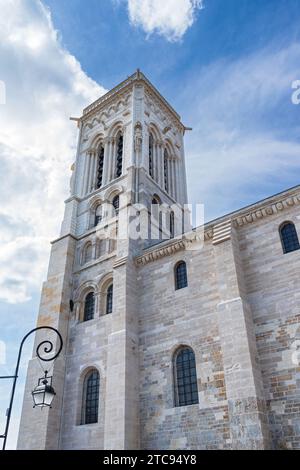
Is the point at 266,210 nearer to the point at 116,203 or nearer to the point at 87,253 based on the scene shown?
the point at 116,203

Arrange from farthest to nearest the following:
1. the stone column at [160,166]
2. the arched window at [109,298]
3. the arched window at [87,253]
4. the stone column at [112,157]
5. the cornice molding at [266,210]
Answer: the stone column at [160,166] < the stone column at [112,157] < the arched window at [87,253] < the arched window at [109,298] < the cornice molding at [266,210]

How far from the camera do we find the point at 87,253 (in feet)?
71.4

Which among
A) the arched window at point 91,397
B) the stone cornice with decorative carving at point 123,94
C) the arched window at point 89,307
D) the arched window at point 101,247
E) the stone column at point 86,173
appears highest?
the stone cornice with decorative carving at point 123,94

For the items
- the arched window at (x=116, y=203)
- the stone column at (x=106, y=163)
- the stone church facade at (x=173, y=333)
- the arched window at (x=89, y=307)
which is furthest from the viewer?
the stone column at (x=106, y=163)

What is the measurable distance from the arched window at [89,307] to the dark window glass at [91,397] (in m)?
2.90

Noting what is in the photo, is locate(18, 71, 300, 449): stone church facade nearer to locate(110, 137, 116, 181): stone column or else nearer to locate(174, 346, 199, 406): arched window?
locate(174, 346, 199, 406): arched window

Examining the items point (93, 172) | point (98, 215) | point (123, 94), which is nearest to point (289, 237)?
point (98, 215)

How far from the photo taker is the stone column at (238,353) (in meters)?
11.2

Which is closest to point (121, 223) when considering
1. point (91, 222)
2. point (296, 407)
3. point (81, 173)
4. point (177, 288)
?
point (91, 222)

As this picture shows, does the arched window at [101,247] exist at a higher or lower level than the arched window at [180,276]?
higher

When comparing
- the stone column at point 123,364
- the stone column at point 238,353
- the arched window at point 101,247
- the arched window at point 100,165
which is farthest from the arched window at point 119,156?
the stone column at point 238,353

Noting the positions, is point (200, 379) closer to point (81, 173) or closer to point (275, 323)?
point (275, 323)

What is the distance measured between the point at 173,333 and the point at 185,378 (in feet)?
6.02

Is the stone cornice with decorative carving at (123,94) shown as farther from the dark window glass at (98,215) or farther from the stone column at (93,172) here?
the dark window glass at (98,215)
